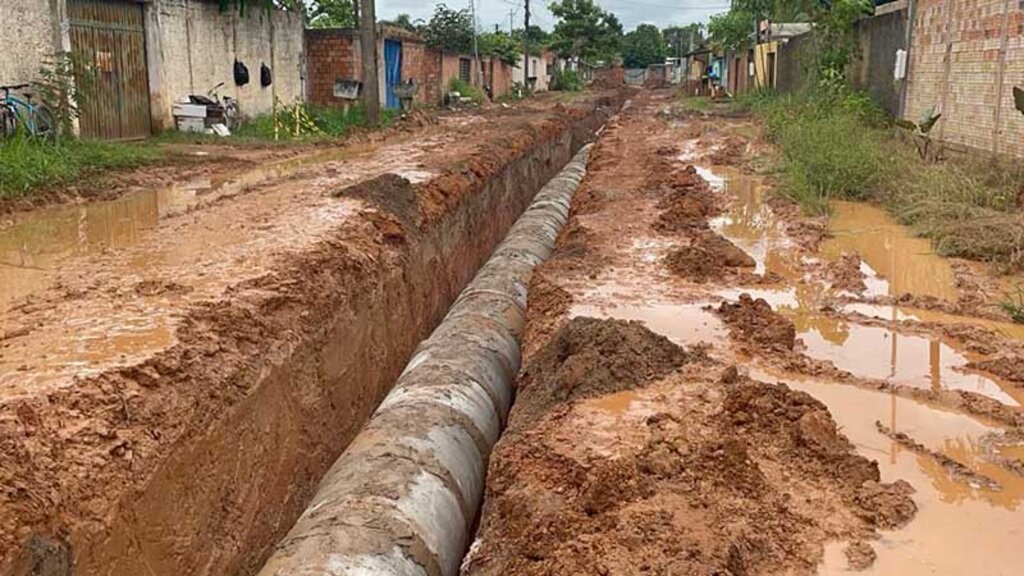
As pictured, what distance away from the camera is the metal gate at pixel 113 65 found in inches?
538

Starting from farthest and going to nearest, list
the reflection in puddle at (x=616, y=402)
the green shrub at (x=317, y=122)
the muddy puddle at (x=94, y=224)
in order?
the green shrub at (x=317, y=122)
the muddy puddle at (x=94, y=224)
the reflection in puddle at (x=616, y=402)

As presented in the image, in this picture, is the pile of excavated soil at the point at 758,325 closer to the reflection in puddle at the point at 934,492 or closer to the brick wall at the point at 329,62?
the reflection in puddle at the point at 934,492

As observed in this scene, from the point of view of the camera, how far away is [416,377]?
5.53 m

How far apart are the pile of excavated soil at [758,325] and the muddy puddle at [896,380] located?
0.34ft

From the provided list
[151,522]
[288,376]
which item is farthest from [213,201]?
[151,522]

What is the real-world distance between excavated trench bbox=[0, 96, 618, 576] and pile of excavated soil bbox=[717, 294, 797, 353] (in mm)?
2701

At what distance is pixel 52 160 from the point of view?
1023 centimetres

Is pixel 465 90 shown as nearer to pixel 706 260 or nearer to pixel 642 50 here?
pixel 706 260

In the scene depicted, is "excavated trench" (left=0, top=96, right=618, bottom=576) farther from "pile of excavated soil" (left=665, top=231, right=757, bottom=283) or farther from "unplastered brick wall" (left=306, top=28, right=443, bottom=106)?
"unplastered brick wall" (left=306, top=28, right=443, bottom=106)

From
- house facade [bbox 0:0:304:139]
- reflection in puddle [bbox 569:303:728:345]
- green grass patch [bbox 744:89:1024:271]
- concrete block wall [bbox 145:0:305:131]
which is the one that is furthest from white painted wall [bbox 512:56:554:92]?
reflection in puddle [bbox 569:303:728:345]

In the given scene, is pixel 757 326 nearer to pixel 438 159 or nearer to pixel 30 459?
pixel 30 459

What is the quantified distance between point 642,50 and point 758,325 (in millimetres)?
94236

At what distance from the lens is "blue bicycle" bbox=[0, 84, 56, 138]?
11.2 m

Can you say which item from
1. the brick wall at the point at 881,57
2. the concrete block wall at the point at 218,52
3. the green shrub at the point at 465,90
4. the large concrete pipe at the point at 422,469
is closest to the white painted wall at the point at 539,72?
the green shrub at the point at 465,90
